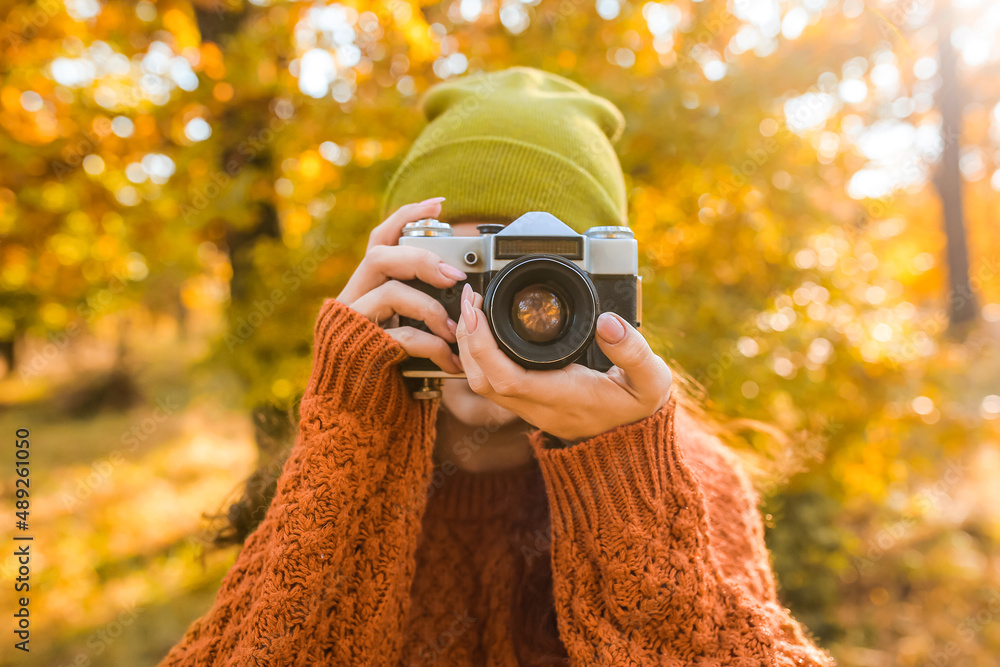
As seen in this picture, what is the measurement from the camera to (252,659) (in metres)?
0.89

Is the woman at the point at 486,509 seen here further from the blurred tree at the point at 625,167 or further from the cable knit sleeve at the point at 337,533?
the blurred tree at the point at 625,167

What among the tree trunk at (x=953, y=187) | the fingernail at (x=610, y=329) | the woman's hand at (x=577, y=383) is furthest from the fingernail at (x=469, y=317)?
the tree trunk at (x=953, y=187)

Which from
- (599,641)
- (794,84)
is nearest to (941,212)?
(794,84)

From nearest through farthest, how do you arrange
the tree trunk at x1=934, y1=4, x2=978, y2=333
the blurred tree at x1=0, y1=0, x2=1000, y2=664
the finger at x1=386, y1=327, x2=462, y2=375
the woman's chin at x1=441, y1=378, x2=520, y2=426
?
the finger at x1=386, y1=327, x2=462, y2=375 → the woman's chin at x1=441, y1=378, x2=520, y2=426 → the blurred tree at x1=0, y1=0, x2=1000, y2=664 → the tree trunk at x1=934, y1=4, x2=978, y2=333

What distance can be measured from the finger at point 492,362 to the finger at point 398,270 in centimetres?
13

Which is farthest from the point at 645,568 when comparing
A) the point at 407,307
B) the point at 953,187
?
the point at 953,187

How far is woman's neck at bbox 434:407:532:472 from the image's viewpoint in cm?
125

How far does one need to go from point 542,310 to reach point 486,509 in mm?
522

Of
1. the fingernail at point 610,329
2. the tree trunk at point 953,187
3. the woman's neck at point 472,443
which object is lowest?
the woman's neck at point 472,443

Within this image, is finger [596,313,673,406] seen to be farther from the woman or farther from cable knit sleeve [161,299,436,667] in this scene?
cable knit sleeve [161,299,436,667]

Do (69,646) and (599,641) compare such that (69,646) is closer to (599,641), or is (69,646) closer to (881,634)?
(599,641)

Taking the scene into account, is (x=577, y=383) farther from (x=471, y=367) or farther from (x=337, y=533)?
(x=337, y=533)

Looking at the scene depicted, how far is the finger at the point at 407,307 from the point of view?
1.02 metres

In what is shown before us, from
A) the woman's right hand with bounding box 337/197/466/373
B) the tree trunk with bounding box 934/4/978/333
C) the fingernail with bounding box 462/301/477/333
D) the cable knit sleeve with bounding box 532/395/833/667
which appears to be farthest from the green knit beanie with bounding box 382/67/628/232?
the tree trunk with bounding box 934/4/978/333
